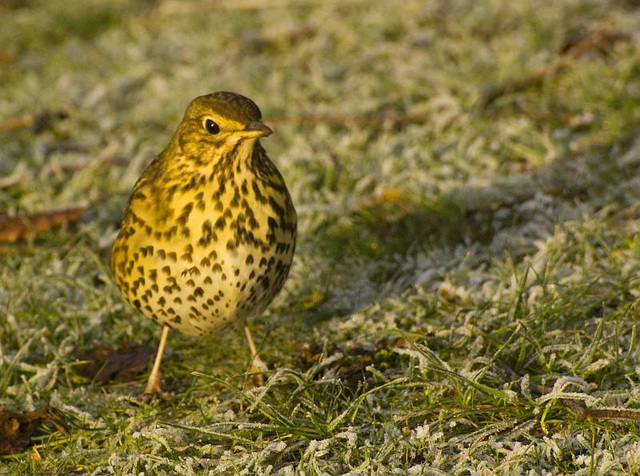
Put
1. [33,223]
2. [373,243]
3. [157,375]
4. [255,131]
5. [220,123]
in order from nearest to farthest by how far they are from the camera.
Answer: [255,131] < [220,123] < [157,375] < [373,243] < [33,223]

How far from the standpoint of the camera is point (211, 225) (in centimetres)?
372

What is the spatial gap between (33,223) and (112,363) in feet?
5.27

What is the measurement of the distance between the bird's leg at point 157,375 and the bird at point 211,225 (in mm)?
273

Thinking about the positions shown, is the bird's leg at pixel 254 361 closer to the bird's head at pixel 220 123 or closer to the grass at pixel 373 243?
the grass at pixel 373 243

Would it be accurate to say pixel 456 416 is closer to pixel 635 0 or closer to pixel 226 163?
pixel 226 163

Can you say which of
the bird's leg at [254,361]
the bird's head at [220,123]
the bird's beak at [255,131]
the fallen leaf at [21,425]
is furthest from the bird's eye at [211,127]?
the fallen leaf at [21,425]

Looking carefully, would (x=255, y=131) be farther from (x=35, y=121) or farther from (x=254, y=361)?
(x=35, y=121)

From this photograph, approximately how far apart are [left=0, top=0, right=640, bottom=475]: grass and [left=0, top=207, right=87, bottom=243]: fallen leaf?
0.07 meters

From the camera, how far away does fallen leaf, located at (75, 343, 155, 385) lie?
4.28m

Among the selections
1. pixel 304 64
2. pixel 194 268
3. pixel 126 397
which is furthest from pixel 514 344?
pixel 304 64

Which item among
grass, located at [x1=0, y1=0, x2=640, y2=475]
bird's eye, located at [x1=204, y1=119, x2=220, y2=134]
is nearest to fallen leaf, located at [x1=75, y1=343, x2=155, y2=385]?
grass, located at [x1=0, y1=0, x2=640, y2=475]

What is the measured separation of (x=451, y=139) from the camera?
6.20 m

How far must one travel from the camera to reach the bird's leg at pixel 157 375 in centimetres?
408

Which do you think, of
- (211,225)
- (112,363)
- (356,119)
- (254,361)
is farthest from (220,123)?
(356,119)
